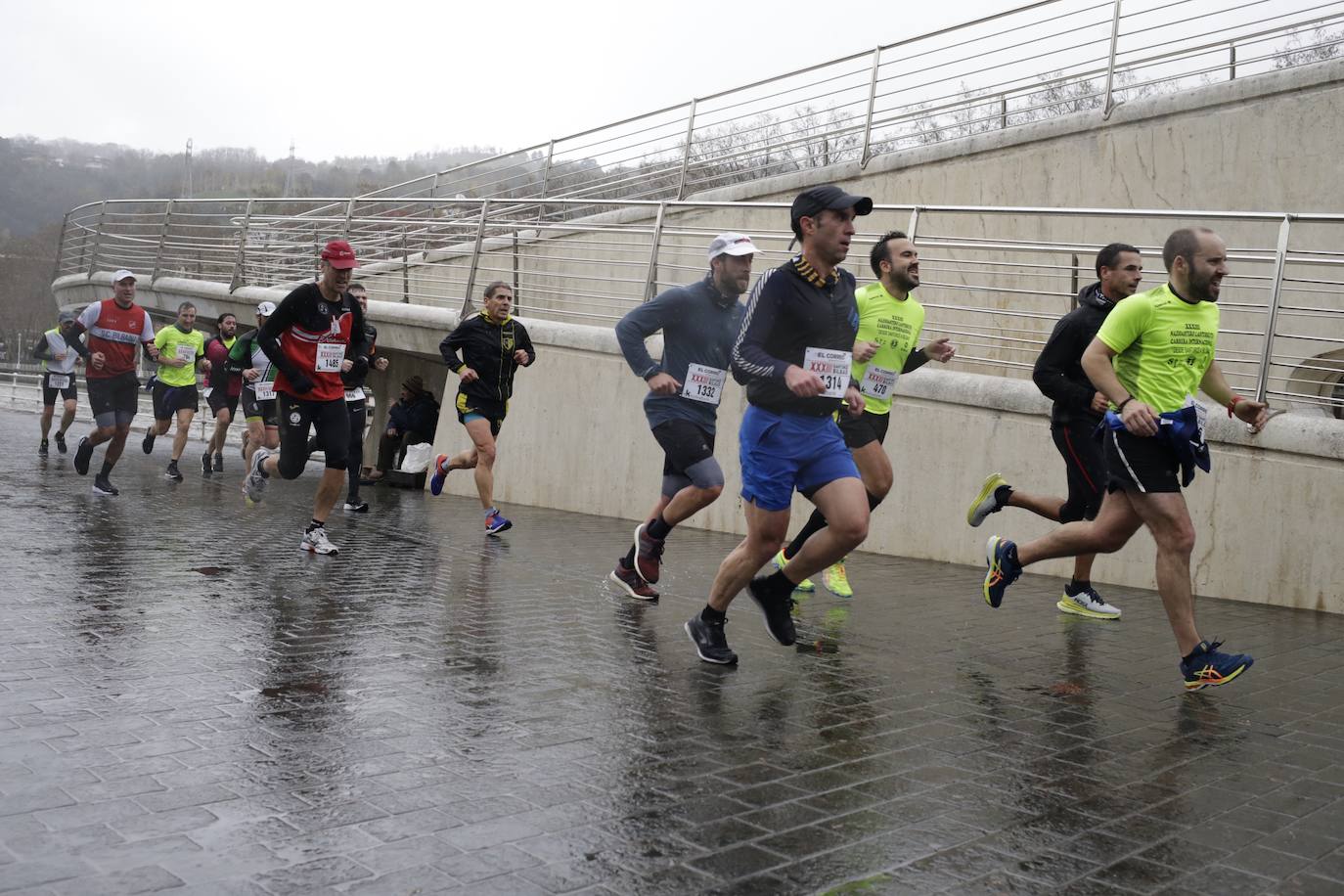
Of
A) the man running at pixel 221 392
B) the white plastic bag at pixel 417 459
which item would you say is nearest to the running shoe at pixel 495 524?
the white plastic bag at pixel 417 459

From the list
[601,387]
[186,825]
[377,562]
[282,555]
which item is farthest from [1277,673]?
[601,387]

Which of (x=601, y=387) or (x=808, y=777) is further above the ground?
(x=601, y=387)

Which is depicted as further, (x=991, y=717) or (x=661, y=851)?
(x=991, y=717)

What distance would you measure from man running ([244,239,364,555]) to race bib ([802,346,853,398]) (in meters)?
4.54

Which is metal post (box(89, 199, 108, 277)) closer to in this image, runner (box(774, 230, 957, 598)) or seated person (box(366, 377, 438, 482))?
seated person (box(366, 377, 438, 482))

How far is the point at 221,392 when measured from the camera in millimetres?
18312

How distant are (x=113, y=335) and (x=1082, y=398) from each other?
9.88m

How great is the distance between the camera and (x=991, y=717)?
5.31m

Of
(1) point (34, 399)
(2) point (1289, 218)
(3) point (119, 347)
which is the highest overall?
(2) point (1289, 218)

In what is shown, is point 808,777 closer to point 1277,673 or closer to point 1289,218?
point 1277,673

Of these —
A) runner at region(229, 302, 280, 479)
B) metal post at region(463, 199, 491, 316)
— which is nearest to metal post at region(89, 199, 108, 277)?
runner at region(229, 302, 280, 479)

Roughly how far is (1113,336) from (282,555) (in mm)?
5962

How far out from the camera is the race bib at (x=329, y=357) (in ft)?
31.1

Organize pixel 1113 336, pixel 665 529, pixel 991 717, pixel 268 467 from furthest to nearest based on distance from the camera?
pixel 268 467 → pixel 665 529 → pixel 1113 336 → pixel 991 717
